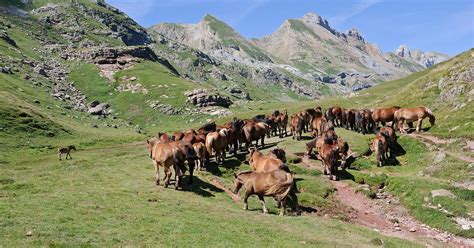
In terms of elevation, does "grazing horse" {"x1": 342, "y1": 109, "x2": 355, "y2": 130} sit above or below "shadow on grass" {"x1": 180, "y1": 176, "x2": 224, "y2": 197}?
above

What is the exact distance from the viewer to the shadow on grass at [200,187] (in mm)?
26125

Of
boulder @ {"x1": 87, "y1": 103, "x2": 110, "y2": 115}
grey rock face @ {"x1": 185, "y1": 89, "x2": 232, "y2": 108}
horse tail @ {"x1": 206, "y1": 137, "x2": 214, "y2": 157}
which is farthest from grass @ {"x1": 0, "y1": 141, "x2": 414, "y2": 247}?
grey rock face @ {"x1": 185, "y1": 89, "x2": 232, "y2": 108}

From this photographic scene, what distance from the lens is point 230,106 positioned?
134m

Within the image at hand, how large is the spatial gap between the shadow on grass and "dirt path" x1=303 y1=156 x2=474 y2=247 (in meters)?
8.50

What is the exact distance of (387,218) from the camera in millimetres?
25750

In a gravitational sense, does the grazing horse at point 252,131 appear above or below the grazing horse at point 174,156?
above

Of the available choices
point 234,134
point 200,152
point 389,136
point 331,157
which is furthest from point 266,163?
point 389,136

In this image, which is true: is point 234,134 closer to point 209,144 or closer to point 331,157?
point 209,144

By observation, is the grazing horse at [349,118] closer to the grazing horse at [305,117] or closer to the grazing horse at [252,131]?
the grazing horse at [305,117]

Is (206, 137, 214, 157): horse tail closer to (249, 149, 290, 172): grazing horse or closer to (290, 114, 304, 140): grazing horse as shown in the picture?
(249, 149, 290, 172): grazing horse

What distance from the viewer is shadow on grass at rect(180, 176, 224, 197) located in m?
26.1

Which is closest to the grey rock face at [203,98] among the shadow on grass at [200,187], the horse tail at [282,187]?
A: the shadow on grass at [200,187]

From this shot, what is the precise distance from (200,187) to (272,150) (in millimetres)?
6754

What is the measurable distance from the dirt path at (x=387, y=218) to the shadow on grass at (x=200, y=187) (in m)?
8.50
